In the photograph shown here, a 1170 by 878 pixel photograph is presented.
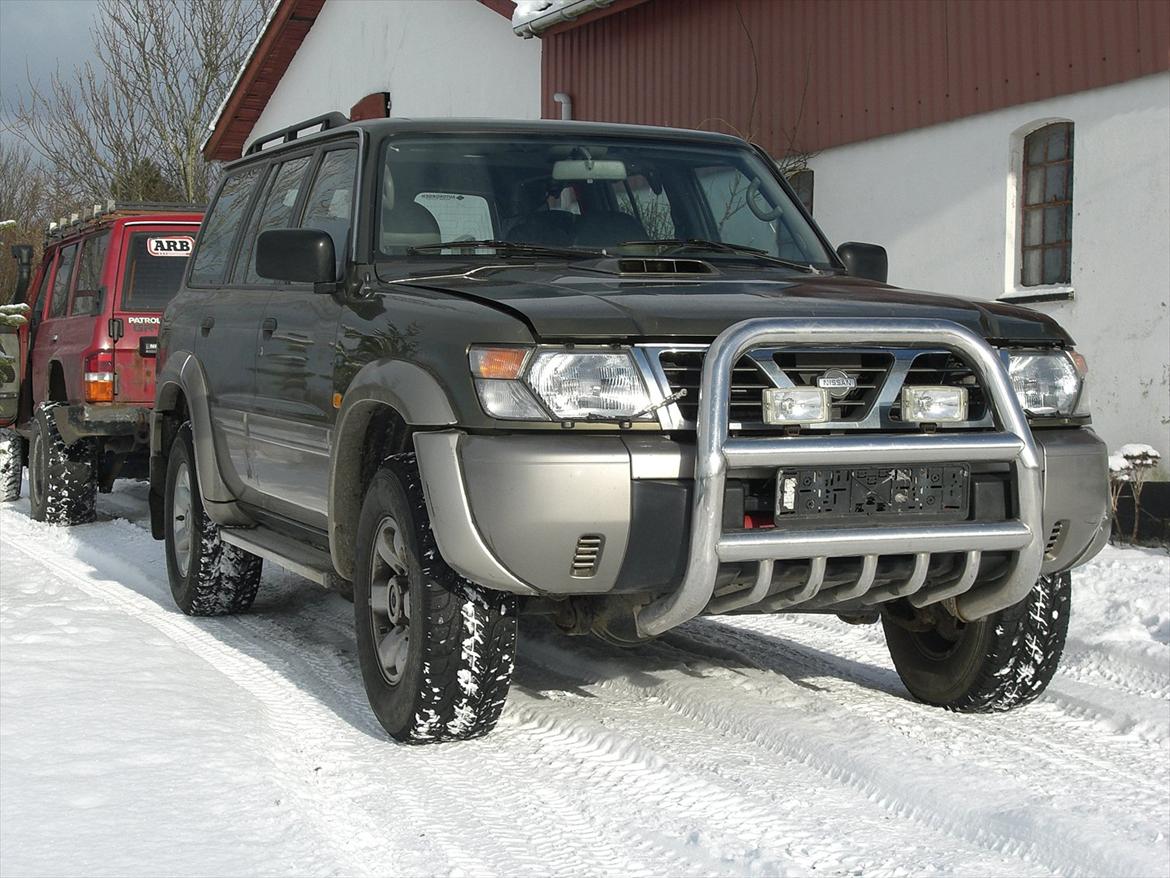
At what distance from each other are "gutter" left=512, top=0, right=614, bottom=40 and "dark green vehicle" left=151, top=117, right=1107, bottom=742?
10340 millimetres

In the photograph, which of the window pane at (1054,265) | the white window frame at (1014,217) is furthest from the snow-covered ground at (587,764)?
the white window frame at (1014,217)

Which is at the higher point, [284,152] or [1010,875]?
[284,152]

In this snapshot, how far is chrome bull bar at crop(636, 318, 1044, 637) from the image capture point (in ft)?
12.9

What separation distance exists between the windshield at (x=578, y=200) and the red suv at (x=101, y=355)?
200 inches

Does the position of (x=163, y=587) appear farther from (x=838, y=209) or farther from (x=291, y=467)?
(x=838, y=209)

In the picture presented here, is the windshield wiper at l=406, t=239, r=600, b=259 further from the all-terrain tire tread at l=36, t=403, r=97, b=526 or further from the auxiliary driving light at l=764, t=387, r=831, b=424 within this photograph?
the all-terrain tire tread at l=36, t=403, r=97, b=526

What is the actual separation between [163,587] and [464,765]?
3.89m

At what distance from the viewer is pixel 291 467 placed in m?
5.66

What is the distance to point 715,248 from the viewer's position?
542 cm

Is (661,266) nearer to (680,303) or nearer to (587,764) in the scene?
(680,303)

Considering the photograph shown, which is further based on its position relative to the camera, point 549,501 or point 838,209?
point 838,209

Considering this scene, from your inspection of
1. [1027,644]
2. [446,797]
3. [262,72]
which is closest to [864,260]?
[1027,644]

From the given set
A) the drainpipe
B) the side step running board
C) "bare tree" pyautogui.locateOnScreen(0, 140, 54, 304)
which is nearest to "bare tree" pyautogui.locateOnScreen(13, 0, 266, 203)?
"bare tree" pyautogui.locateOnScreen(0, 140, 54, 304)

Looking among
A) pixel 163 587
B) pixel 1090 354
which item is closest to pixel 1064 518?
pixel 163 587
